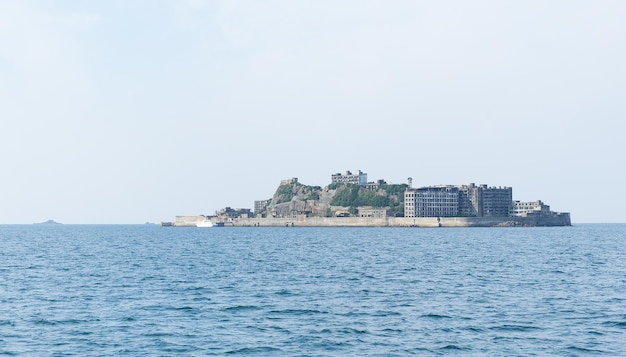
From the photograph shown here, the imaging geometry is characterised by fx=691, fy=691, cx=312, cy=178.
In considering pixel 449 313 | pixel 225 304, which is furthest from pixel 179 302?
pixel 449 313

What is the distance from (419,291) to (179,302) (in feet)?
60.5

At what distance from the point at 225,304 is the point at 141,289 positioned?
37.4 feet

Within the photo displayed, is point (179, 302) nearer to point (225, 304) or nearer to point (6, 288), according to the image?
point (225, 304)

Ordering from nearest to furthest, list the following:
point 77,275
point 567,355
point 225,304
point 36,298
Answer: point 567,355 → point 225,304 → point 36,298 → point 77,275

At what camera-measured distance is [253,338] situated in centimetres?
3538

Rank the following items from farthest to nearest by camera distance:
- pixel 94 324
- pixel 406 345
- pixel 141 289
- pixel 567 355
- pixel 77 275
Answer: pixel 77 275, pixel 141 289, pixel 94 324, pixel 406 345, pixel 567 355

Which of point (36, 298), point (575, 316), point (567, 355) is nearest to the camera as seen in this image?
point (567, 355)

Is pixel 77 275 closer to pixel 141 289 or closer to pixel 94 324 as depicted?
pixel 141 289

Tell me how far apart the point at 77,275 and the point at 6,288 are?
1124 centimetres

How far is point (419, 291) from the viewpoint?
53562 mm

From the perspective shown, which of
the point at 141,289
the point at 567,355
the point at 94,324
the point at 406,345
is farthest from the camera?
the point at 141,289

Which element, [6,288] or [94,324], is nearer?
[94,324]

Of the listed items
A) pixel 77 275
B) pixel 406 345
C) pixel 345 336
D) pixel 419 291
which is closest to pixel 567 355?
pixel 406 345

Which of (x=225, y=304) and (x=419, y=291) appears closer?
(x=225, y=304)
